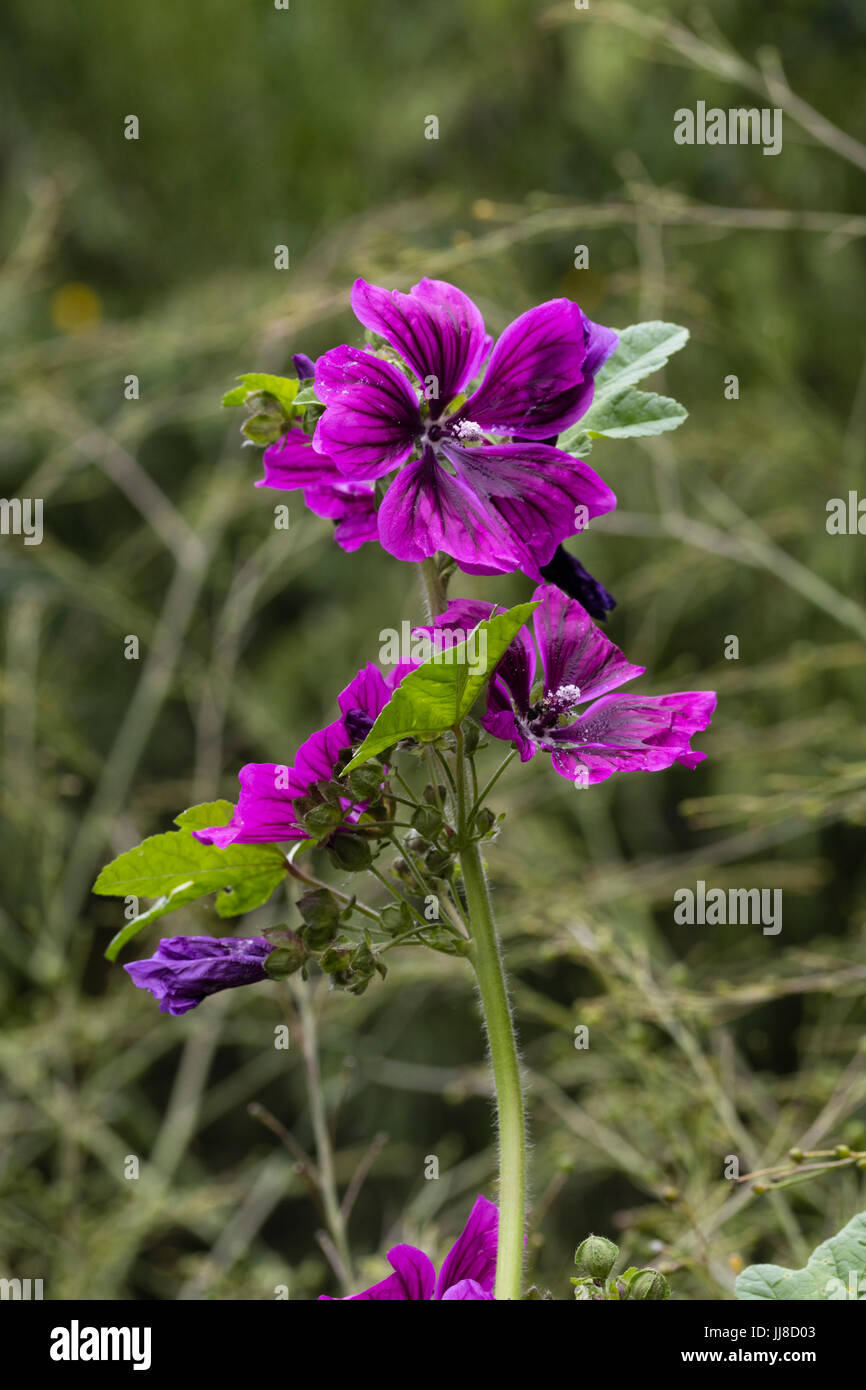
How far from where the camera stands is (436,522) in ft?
1.32

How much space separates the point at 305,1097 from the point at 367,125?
1.98 metres

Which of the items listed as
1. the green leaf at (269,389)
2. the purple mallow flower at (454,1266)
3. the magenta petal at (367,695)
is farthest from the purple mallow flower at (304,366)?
the purple mallow flower at (454,1266)

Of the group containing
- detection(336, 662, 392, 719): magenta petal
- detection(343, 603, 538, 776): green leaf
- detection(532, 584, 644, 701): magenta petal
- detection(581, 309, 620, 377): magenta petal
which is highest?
detection(581, 309, 620, 377): magenta petal

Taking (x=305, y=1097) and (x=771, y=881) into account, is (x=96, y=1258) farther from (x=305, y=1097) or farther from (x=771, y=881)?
(x=771, y=881)

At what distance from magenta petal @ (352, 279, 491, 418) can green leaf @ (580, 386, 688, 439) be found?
0.04 meters

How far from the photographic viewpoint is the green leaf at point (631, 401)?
0.43 meters

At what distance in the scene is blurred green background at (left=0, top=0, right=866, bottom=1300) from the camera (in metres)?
1.07

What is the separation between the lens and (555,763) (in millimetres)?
409

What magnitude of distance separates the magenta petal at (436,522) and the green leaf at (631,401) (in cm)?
5

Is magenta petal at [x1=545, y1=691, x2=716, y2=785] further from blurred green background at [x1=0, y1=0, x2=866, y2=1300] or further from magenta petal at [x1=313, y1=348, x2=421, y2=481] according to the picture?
blurred green background at [x1=0, y1=0, x2=866, y2=1300]

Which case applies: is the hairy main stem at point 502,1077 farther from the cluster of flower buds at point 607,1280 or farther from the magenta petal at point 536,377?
the magenta petal at point 536,377

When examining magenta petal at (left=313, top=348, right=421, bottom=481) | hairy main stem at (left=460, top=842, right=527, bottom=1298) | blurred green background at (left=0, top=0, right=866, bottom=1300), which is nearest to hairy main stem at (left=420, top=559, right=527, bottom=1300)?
hairy main stem at (left=460, top=842, right=527, bottom=1298)
